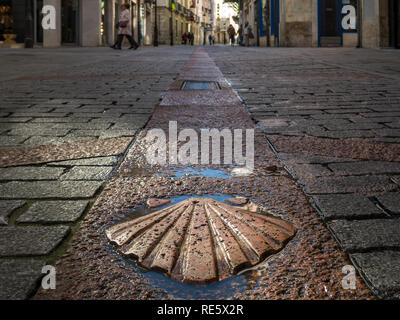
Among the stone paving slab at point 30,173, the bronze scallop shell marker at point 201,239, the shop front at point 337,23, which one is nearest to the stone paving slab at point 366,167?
the bronze scallop shell marker at point 201,239

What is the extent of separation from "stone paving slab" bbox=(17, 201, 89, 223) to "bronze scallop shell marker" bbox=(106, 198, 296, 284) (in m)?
0.20

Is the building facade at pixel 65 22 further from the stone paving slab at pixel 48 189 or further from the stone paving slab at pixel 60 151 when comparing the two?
the stone paving slab at pixel 48 189

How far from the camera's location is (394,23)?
43.1 ft

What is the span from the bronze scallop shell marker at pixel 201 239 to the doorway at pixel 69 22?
858 inches

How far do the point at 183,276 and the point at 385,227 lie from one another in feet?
2.17

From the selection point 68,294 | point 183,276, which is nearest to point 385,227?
point 183,276

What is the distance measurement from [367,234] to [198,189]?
2.14 ft

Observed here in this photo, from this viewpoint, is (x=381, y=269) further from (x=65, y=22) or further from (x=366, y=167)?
(x=65, y=22)

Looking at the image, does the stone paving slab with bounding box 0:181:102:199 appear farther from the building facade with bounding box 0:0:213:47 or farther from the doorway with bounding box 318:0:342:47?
the doorway with bounding box 318:0:342:47

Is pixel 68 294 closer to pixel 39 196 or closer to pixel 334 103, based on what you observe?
pixel 39 196

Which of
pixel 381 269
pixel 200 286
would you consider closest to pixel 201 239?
pixel 200 286

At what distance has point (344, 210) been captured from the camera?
135cm

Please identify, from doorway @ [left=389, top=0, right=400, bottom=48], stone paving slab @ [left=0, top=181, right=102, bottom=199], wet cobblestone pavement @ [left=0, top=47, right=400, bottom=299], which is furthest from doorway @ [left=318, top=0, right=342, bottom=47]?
stone paving slab @ [left=0, top=181, right=102, bottom=199]

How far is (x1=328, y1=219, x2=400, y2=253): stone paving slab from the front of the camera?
3.62ft
